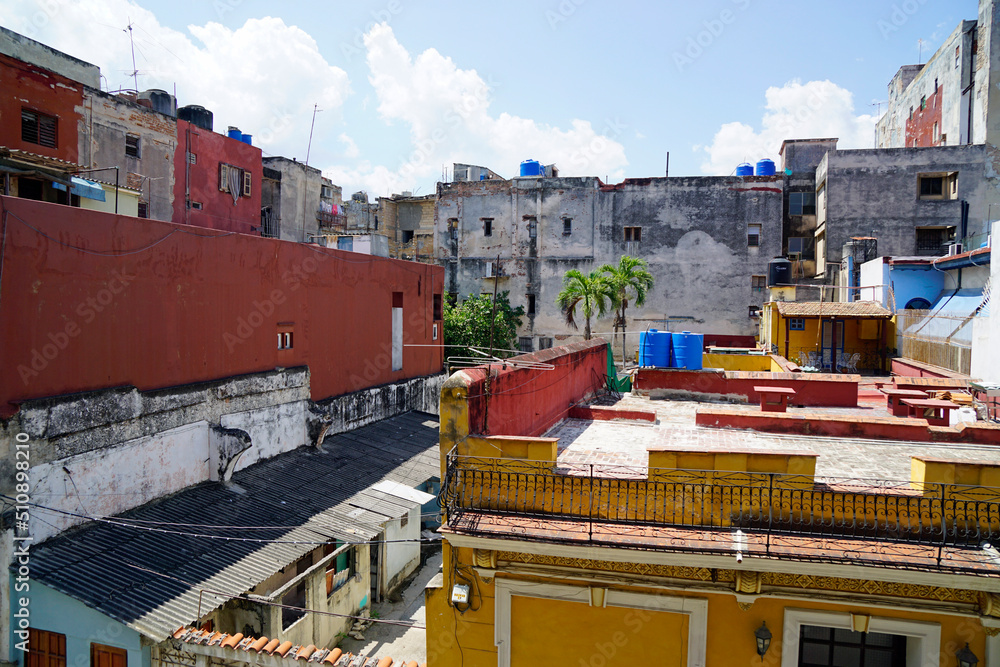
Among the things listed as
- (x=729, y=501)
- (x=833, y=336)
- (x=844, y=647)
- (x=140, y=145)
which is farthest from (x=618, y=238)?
(x=844, y=647)

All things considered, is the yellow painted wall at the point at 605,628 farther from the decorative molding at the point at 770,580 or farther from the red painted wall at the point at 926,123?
the red painted wall at the point at 926,123

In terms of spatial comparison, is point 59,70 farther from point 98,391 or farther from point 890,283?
point 890,283

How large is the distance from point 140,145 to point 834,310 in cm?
2606

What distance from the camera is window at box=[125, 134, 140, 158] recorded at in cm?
2119

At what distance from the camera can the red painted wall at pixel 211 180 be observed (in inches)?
912

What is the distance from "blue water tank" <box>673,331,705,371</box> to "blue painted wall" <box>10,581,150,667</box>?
12.2 metres

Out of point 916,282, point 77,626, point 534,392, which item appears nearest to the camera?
point 77,626

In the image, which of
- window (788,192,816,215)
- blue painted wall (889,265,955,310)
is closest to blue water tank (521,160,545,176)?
window (788,192,816,215)

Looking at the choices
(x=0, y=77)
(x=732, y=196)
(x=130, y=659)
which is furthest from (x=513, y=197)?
(x=130, y=659)

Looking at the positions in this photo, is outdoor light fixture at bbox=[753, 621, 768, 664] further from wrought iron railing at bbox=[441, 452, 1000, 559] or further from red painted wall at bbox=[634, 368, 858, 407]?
red painted wall at bbox=[634, 368, 858, 407]

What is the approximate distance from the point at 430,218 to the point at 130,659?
36957 millimetres

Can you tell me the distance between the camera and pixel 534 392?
32.5 ft

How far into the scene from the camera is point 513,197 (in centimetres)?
3753

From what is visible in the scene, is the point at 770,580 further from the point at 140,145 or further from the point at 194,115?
the point at 194,115
